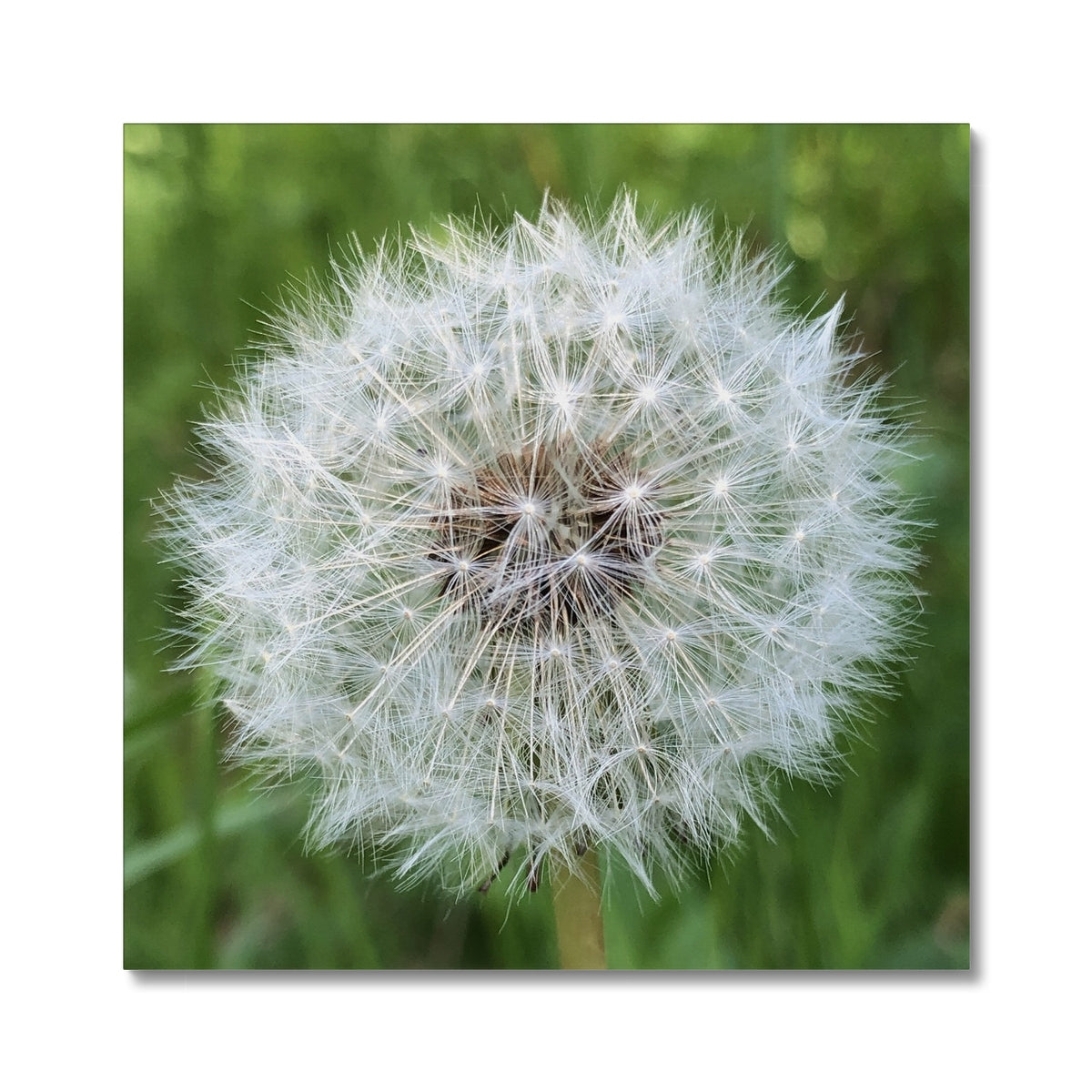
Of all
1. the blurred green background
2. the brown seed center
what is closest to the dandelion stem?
the blurred green background

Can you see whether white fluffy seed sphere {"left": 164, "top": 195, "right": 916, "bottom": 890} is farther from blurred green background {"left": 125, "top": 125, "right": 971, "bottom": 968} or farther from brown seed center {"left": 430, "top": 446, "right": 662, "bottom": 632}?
blurred green background {"left": 125, "top": 125, "right": 971, "bottom": 968}

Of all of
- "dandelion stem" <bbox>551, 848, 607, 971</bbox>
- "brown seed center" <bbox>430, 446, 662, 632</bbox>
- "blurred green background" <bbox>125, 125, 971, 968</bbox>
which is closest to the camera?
"brown seed center" <bbox>430, 446, 662, 632</bbox>

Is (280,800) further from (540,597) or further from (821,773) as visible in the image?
(821,773)

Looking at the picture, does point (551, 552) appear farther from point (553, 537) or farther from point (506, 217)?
point (506, 217)

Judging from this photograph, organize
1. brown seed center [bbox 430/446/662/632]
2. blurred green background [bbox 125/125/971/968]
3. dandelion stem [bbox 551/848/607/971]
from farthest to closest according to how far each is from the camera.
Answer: blurred green background [bbox 125/125/971/968], dandelion stem [bbox 551/848/607/971], brown seed center [bbox 430/446/662/632]

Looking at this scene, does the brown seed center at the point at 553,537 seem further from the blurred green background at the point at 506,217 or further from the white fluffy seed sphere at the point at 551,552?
the blurred green background at the point at 506,217

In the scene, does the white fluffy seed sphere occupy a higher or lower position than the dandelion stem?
higher

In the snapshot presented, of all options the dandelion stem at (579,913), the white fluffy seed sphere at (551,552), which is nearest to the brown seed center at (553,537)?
the white fluffy seed sphere at (551,552)
